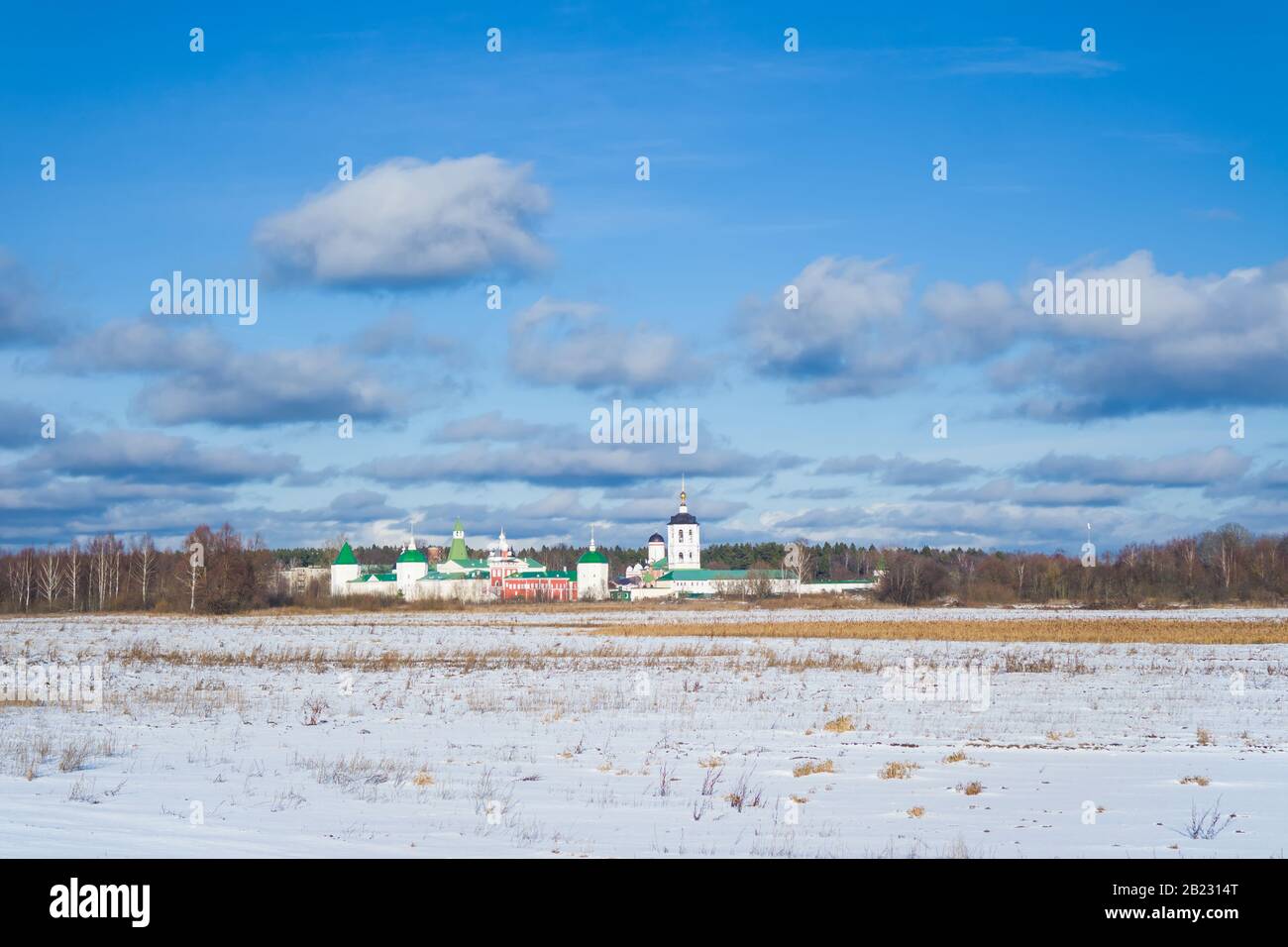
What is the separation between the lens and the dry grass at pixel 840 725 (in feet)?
70.2

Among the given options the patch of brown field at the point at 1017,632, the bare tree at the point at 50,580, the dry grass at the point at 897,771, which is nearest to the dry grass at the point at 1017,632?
the patch of brown field at the point at 1017,632

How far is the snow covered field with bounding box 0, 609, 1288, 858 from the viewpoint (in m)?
11.3

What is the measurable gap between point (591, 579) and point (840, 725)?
6124 inches

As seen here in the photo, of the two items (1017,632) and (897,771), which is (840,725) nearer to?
(897,771)

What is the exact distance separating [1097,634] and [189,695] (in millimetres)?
43512

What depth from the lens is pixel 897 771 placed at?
52.1 feet

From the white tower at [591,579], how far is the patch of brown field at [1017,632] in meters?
102

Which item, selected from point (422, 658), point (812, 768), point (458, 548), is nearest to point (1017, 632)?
point (422, 658)

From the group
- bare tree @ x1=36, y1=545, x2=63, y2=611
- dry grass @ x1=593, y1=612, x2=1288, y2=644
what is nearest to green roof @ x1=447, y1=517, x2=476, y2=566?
bare tree @ x1=36, y1=545, x2=63, y2=611

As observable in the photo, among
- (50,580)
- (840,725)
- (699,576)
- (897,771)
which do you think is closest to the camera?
(897,771)

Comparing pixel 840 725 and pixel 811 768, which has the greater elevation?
pixel 811 768

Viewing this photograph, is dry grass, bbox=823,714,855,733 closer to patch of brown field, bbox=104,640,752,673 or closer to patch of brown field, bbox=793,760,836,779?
patch of brown field, bbox=793,760,836,779
